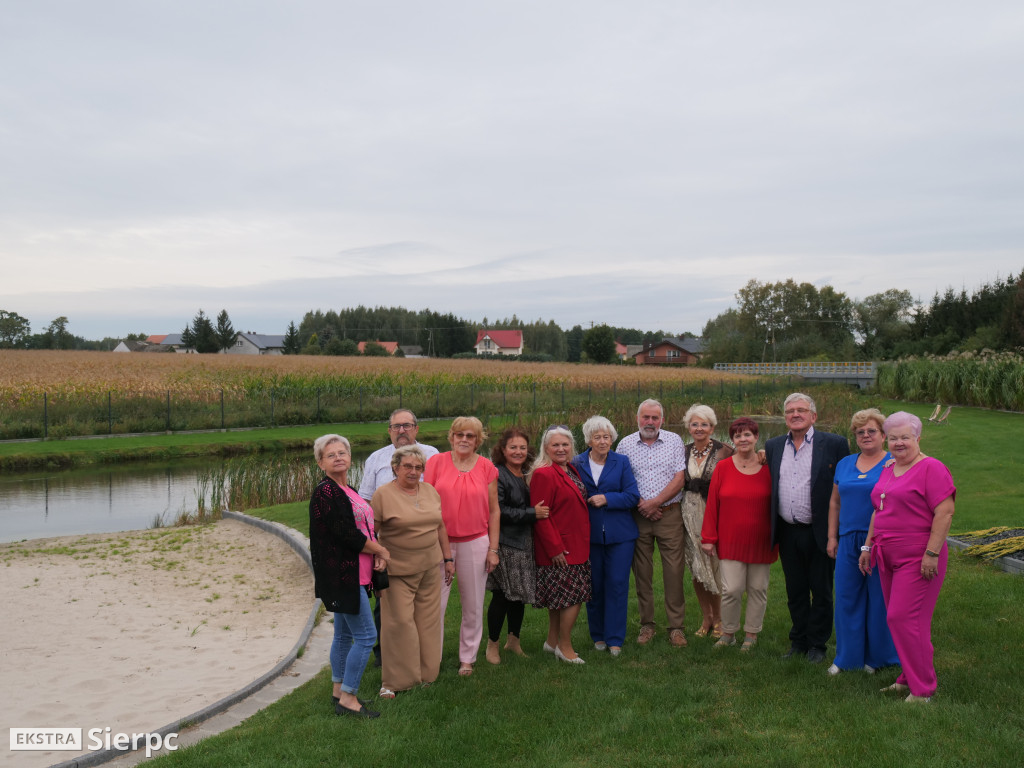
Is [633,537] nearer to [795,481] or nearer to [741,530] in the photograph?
[741,530]

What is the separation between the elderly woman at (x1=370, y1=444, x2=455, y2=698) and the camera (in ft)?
16.7

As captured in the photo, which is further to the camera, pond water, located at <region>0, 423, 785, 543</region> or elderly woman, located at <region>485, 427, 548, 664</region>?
pond water, located at <region>0, 423, 785, 543</region>

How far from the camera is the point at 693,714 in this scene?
15.1 ft

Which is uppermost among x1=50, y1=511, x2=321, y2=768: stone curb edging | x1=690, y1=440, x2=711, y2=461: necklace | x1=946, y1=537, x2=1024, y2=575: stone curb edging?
x1=690, y1=440, x2=711, y2=461: necklace

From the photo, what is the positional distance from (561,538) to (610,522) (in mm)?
421

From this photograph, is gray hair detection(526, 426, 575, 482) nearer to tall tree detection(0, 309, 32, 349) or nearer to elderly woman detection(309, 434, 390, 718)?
elderly woman detection(309, 434, 390, 718)

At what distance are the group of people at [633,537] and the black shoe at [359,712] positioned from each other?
0.01 metres

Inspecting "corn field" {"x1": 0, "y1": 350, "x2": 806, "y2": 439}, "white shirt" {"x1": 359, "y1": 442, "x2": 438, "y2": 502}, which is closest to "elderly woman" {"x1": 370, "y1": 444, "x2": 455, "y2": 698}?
"white shirt" {"x1": 359, "y1": 442, "x2": 438, "y2": 502}

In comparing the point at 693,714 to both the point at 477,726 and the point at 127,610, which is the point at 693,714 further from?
the point at 127,610

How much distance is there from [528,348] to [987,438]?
9711 centimetres

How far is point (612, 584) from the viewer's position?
587 cm

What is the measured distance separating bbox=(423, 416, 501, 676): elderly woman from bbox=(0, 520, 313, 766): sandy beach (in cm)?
193

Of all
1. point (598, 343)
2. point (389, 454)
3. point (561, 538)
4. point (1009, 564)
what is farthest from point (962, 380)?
point (598, 343)

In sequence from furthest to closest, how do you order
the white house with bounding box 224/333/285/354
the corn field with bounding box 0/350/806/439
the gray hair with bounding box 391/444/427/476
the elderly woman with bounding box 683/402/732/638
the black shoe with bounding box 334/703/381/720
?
1. the white house with bounding box 224/333/285/354
2. the corn field with bounding box 0/350/806/439
3. the elderly woman with bounding box 683/402/732/638
4. the gray hair with bounding box 391/444/427/476
5. the black shoe with bounding box 334/703/381/720
